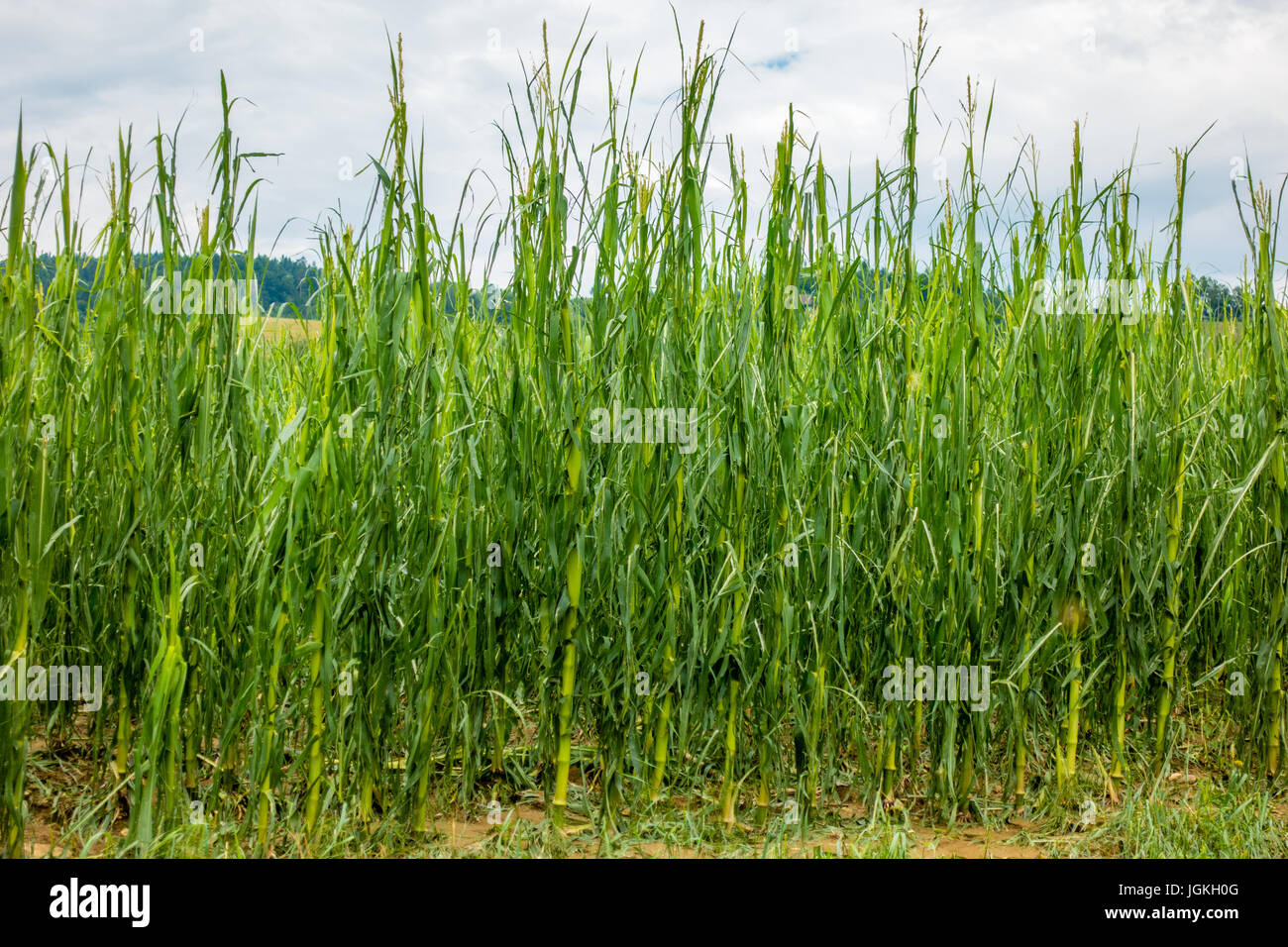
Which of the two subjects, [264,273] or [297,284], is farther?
[297,284]

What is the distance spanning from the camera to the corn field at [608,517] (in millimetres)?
2072

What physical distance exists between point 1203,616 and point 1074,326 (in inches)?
53.6

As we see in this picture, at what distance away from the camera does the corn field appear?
2.07m

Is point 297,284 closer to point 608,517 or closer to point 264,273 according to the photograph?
point 264,273

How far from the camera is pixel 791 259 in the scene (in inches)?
92.0

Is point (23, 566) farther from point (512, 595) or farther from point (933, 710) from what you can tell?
point (933, 710)

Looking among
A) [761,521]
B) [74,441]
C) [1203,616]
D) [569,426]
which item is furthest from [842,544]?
[74,441]

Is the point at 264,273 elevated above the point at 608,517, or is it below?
above

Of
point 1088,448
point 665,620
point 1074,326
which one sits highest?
point 1074,326

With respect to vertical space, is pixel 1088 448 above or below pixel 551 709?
above

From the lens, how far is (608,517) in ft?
7.18

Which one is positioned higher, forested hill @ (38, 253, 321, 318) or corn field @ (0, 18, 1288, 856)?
forested hill @ (38, 253, 321, 318)

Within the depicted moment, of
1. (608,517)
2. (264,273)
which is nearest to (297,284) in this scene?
(264,273)

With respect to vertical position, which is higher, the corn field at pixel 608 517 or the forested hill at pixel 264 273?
the forested hill at pixel 264 273
